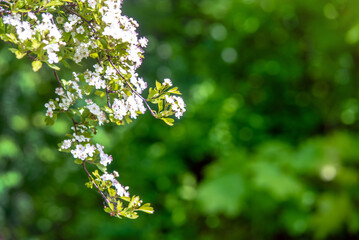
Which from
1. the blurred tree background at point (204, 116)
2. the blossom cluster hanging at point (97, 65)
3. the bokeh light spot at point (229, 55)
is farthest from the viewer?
the bokeh light spot at point (229, 55)

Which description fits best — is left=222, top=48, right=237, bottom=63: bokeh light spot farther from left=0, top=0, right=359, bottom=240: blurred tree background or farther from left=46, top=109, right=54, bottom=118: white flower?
left=46, top=109, right=54, bottom=118: white flower

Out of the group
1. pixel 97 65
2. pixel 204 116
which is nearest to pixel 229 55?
pixel 204 116

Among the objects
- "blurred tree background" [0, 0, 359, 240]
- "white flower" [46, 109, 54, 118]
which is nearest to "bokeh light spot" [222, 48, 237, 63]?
"blurred tree background" [0, 0, 359, 240]

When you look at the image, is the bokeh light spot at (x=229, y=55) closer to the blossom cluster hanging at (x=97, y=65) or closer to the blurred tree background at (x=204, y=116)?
the blurred tree background at (x=204, y=116)

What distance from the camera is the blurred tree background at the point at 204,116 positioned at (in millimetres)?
5392

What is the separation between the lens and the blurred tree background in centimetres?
539

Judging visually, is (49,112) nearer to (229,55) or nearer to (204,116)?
(204,116)

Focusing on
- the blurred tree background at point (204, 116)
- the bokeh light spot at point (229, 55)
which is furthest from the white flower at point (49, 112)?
the bokeh light spot at point (229, 55)

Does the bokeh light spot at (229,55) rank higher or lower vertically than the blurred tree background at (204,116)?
higher

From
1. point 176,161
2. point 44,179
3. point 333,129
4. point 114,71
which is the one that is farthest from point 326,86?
point 114,71

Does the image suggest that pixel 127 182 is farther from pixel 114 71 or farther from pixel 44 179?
pixel 114 71

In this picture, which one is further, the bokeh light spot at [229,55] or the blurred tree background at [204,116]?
the bokeh light spot at [229,55]

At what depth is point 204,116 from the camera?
226 inches

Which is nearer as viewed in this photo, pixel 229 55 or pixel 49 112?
pixel 49 112
